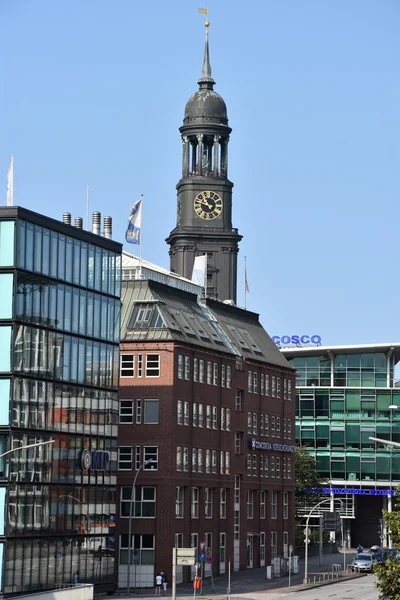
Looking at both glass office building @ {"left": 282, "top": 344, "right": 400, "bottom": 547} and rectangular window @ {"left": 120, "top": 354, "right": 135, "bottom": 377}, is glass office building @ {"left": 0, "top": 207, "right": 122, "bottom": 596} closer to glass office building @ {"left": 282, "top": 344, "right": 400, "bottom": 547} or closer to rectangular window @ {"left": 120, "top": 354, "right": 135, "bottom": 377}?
rectangular window @ {"left": 120, "top": 354, "right": 135, "bottom": 377}

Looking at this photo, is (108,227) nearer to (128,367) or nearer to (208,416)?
(128,367)

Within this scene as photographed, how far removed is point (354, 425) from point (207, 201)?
102 feet

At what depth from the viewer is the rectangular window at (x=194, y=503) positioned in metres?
109

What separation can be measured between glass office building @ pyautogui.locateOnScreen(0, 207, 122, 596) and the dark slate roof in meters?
12.1

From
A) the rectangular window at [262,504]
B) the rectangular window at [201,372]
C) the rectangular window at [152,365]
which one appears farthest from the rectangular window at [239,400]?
the rectangular window at [152,365]

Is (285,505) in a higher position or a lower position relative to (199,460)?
lower

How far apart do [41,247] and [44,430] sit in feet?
35.2

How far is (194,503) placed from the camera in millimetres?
109625

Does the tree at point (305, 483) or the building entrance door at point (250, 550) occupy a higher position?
the tree at point (305, 483)

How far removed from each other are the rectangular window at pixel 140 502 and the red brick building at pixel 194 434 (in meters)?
0.07

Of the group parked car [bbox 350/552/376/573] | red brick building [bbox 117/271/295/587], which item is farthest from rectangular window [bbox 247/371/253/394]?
parked car [bbox 350/552/376/573]

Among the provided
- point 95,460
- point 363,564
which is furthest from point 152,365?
point 363,564

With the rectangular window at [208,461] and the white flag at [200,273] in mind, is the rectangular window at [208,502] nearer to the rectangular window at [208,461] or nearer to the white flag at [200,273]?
the rectangular window at [208,461]

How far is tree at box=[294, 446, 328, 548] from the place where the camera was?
154m
